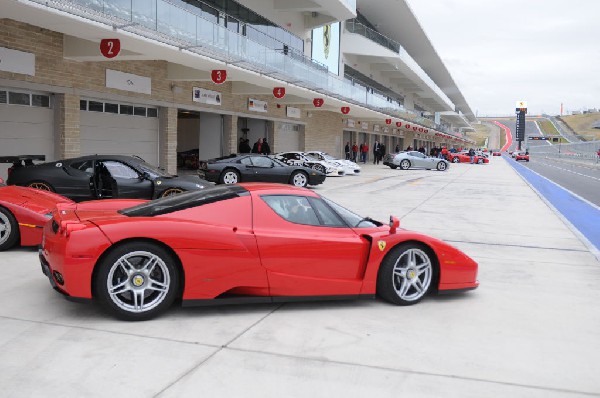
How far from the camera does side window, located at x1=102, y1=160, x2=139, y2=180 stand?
11.2 m

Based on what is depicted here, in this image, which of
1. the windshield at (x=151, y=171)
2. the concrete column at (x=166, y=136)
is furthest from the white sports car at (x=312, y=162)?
the windshield at (x=151, y=171)

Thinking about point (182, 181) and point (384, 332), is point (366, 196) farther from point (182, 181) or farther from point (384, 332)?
point (384, 332)

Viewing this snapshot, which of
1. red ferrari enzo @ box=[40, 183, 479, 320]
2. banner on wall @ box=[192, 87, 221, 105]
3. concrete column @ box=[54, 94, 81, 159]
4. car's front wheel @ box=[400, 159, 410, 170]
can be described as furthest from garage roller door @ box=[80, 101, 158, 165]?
car's front wheel @ box=[400, 159, 410, 170]

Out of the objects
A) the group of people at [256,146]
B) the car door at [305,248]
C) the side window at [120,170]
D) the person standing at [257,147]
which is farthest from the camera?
the person standing at [257,147]

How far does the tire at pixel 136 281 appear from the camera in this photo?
15.0 ft

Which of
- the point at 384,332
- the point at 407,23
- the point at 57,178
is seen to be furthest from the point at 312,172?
the point at 407,23

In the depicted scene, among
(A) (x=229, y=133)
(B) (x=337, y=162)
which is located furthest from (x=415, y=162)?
(A) (x=229, y=133)

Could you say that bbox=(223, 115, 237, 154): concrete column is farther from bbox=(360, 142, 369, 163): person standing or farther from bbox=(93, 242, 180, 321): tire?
bbox=(360, 142, 369, 163): person standing

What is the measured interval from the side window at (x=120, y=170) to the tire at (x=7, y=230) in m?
3.91

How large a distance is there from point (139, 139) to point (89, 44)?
5022mm

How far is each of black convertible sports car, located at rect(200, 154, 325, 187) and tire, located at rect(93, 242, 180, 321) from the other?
13.2 m

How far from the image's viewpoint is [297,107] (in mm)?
33188

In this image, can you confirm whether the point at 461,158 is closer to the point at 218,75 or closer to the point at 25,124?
the point at 218,75

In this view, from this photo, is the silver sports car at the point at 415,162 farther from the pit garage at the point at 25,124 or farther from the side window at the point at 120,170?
the side window at the point at 120,170
